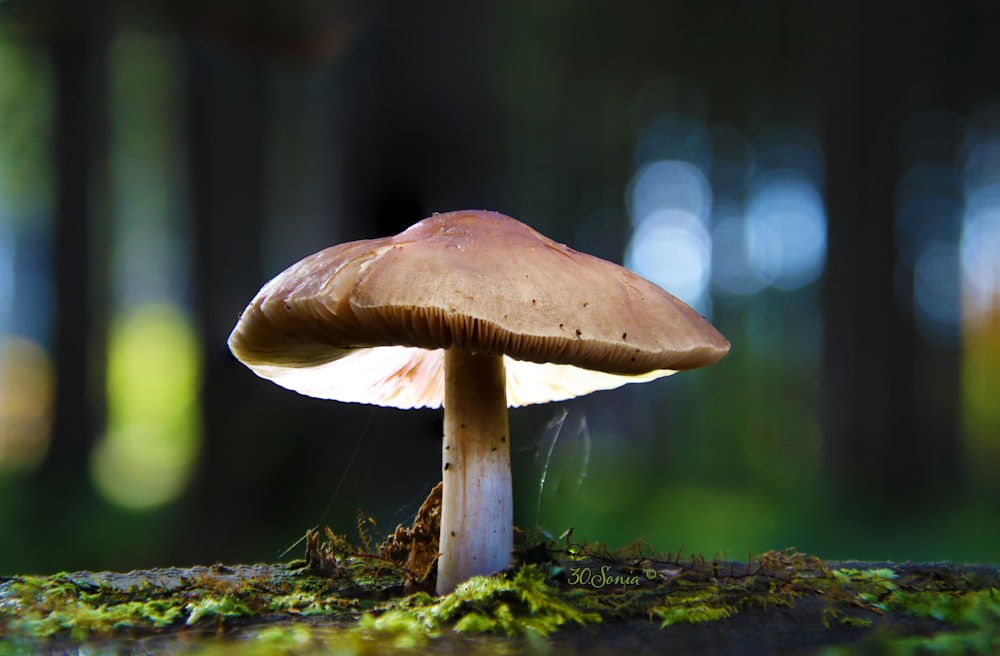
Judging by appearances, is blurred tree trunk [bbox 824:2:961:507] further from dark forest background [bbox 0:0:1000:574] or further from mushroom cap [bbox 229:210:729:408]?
mushroom cap [bbox 229:210:729:408]

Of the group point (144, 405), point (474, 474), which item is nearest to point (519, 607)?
point (474, 474)

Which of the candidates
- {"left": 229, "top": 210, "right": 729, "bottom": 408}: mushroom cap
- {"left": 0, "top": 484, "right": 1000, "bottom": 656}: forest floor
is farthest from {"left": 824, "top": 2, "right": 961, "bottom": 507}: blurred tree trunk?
{"left": 229, "top": 210, "right": 729, "bottom": 408}: mushroom cap

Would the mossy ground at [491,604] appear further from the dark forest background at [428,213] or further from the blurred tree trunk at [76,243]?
the blurred tree trunk at [76,243]

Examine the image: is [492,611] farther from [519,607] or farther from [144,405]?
[144,405]

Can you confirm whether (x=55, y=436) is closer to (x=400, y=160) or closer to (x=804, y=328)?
(x=400, y=160)

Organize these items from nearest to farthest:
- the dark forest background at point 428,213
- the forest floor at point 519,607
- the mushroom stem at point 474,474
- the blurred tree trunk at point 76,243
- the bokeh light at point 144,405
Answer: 1. the forest floor at point 519,607
2. the mushroom stem at point 474,474
3. the dark forest background at point 428,213
4. the blurred tree trunk at point 76,243
5. the bokeh light at point 144,405

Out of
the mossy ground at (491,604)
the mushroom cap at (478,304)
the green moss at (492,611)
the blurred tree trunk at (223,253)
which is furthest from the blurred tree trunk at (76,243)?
the green moss at (492,611)
